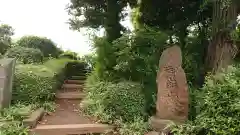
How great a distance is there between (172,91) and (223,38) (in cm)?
245

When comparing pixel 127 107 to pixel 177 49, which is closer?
pixel 177 49

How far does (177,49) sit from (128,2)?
534 centimetres

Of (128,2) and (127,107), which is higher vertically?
(128,2)

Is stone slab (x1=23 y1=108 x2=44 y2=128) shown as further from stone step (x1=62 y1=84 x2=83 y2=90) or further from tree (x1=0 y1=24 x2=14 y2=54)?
tree (x1=0 y1=24 x2=14 y2=54)

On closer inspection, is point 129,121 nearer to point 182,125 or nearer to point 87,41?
point 182,125

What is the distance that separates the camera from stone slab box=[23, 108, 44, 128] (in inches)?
190

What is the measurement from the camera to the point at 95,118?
598 cm

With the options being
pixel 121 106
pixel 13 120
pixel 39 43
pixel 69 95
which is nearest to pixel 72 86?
pixel 69 95

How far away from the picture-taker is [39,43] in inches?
426

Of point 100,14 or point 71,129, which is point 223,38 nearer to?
point 71,129

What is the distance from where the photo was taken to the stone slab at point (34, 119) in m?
4.82


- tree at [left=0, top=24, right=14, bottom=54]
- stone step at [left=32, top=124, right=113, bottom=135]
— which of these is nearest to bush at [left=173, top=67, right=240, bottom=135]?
stone step at [left=32, top=124, right=113, bottom=135]

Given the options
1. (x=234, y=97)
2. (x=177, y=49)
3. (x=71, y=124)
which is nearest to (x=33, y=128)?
(x=71, y=124)

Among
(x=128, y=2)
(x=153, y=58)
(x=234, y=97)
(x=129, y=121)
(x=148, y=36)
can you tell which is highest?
(x=128, y=2)
